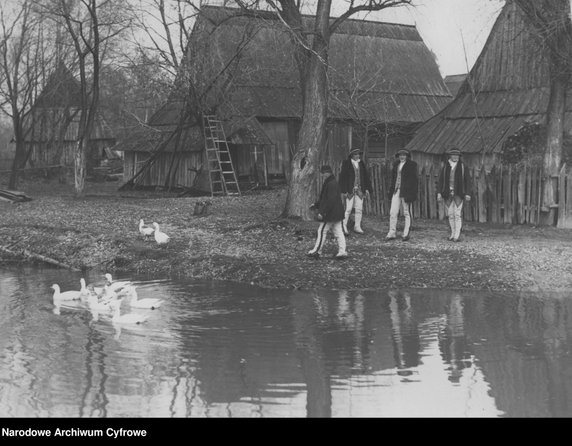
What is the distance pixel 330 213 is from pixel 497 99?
15590 millimetres

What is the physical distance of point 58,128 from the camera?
175ft

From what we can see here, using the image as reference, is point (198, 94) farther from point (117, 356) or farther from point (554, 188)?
point (117, 356)

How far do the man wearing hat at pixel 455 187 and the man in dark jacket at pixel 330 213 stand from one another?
2.86 meters

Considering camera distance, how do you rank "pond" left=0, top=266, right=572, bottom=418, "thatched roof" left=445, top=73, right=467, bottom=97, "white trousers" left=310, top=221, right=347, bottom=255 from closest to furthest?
1. "pond" left=0, top=266, right=572, bottom=418
2. "white trousers" left=310, top=221, right=347, bottom=255
3. "thatched roof" left=445, top=73, right=467, bottom=97

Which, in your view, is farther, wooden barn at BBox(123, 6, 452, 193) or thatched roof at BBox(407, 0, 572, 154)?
wooden barn at BBox(123, 6, 452, 193)

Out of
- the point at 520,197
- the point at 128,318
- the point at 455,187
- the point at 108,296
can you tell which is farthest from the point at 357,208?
the point at 128,318

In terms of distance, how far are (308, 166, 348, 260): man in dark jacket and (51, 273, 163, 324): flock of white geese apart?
12.5 feet

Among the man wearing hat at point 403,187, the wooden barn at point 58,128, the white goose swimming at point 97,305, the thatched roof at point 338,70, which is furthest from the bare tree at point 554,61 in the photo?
the wooden barn at point 58,128

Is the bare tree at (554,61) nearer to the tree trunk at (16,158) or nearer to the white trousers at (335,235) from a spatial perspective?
the white trousers at (335,235)

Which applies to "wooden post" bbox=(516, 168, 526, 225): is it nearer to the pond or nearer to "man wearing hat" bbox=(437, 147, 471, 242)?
"man wearing hat" bbox=(437, 147, 471, 242)

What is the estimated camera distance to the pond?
7453 millimetres

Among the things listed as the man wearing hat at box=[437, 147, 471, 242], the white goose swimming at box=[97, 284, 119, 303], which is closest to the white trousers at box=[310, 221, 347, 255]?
the man wearing hat at box=[437, 147, 471, 242]

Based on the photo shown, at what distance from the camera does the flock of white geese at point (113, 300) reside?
11.0 metres
